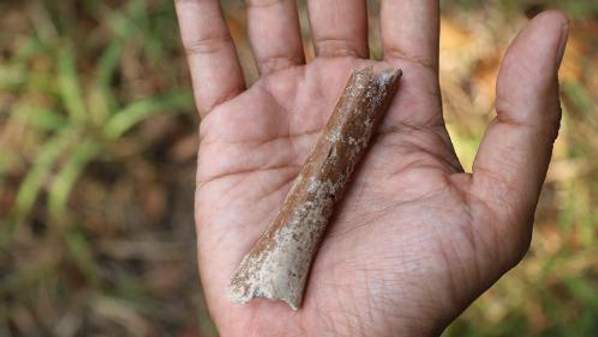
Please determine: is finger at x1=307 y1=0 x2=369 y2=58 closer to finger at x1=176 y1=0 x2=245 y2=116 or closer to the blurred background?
finger at x1=176 y1=0 x2=245 y2=116

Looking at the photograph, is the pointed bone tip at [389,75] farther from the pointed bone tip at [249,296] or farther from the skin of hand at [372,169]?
the pointed bone tip at [249,296]

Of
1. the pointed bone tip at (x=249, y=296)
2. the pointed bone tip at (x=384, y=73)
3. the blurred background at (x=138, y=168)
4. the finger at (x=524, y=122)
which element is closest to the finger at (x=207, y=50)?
the pointed bone tip at (x=384, y=73)

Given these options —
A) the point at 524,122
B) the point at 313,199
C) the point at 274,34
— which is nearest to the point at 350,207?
the point at 313,199

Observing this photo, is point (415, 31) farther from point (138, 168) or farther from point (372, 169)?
point (138, 168)

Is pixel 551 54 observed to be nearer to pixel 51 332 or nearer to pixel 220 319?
pixel 220 319

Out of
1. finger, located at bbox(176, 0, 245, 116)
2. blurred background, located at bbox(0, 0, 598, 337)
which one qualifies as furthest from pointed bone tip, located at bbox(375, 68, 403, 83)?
blurred background, located at bbox(0, 0, 598, 337)

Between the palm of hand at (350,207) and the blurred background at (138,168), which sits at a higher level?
the palm of hand at (350,207)

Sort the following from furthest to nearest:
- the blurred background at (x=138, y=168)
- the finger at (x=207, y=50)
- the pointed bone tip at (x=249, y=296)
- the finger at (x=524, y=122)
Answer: the blurred background at (x=138, y=168) < the finger at (x=207, y=50) < the pointed bone tip at (x=249, y=296) < the finger at (x=524, y=122)
